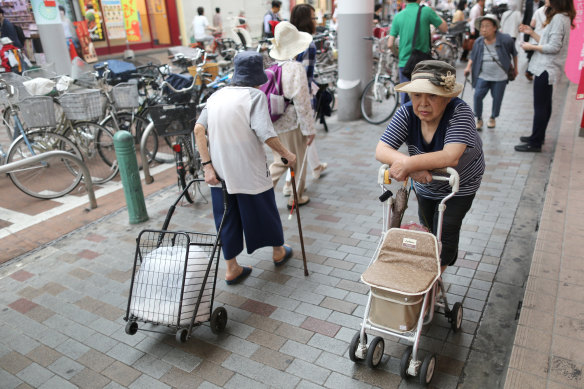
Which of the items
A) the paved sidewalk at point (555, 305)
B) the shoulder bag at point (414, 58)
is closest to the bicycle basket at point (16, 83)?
the shoulder bag at point (414, 58)

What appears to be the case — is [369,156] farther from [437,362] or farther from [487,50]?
[437,362]

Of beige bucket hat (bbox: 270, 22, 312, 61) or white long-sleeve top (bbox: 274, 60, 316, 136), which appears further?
beige bucket hat (bbox: 270, 22, 312, 61)

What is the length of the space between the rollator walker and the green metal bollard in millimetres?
3149

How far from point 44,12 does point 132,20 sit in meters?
9.37

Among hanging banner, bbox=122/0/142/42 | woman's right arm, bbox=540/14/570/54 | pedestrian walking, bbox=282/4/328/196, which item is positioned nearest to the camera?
pedestrian walking, bbox=282/4/328/196

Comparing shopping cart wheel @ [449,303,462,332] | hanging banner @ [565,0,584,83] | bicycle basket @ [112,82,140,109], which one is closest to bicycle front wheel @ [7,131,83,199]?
bicycle basket @ [112,82,140,109]

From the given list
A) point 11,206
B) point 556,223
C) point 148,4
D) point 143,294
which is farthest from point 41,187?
point 148,4

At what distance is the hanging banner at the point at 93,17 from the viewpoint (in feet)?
50.8

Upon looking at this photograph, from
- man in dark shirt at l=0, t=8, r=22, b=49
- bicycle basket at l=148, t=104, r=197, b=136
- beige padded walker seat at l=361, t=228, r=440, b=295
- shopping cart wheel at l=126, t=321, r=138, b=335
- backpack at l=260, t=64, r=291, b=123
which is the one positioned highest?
man in dark shirt at l=0, t=8, r=22, b=49

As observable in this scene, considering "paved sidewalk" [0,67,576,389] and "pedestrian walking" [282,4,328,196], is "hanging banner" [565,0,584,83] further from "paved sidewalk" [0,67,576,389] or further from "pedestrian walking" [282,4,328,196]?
"pedestrian walking" [282,4,328,196]

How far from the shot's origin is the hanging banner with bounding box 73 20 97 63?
14.6 meters

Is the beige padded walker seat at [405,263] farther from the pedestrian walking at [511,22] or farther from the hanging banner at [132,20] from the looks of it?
the hanging banner at [132,20]

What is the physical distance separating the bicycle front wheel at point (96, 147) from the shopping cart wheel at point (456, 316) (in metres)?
5.04

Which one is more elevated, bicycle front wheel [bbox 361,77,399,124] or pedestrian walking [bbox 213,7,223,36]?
pedestrian walking [bbox 213,7,223,36]
